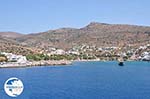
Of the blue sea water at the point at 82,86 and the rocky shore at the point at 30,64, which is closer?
the blue sea water at the point at 82,86

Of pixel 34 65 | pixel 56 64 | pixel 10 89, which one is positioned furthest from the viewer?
pixel 56 64

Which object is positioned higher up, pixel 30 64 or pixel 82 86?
pixel 30 64

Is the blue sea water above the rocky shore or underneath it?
underneath

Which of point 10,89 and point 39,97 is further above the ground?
point 10,89

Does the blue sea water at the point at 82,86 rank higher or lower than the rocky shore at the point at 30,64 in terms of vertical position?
lower

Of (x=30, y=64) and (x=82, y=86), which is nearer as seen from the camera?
(x=82, y=86)

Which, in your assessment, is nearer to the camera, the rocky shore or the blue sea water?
the blue sea water

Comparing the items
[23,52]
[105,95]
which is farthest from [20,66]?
[105,95]

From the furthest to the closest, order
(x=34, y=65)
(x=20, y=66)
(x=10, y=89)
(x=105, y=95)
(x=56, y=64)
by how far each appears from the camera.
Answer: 1. (x=56, y=64)
2. (x=34, y=65)
3. (x=20, y=66)
4. (x=105, y=95)
5. (x=10, y=89)

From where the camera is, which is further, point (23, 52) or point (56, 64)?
point (23, 52)

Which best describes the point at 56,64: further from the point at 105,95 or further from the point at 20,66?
the point at 105,95
